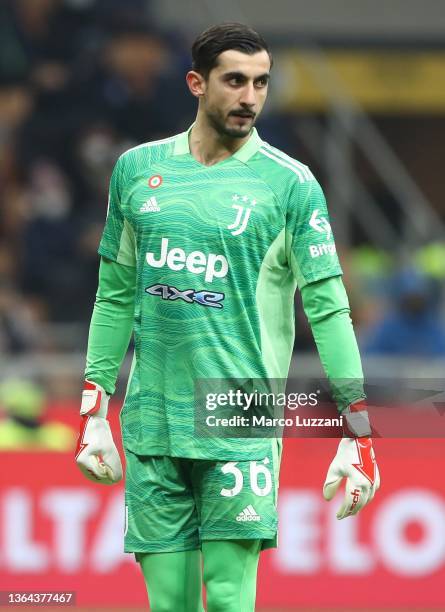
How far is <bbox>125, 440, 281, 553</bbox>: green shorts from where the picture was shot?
4457 millimetres

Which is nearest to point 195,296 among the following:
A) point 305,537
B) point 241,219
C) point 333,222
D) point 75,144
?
point 241,219

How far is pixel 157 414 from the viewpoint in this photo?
455 cm

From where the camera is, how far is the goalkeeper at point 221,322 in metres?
4.44

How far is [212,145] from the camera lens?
4.59 m

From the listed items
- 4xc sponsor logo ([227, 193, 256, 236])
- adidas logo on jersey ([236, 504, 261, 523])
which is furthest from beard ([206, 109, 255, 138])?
adidas logo on jersey ([236, 504, 261, 523])

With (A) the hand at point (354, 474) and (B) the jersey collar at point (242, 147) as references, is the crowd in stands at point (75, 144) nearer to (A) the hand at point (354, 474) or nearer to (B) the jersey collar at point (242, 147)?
(B) the jersey collar at point (242, 147)

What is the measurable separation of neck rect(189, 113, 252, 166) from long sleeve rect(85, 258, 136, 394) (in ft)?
1.44

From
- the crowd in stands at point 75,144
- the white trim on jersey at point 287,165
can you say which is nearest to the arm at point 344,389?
the white trim on jersey at point 287,165

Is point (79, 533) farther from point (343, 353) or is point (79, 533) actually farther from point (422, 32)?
point (422, 32)

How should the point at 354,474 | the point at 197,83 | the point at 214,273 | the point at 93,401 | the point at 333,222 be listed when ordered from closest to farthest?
the point at 354,474 < the point at 214,273 < the point at 197,83 < the point at 93,401 < the point at 333,222

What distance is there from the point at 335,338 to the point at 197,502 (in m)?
→ 0.67

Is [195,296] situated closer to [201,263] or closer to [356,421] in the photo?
[201,263]

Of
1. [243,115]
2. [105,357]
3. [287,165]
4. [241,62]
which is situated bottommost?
[105,357]

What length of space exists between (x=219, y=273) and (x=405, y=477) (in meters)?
3.21
